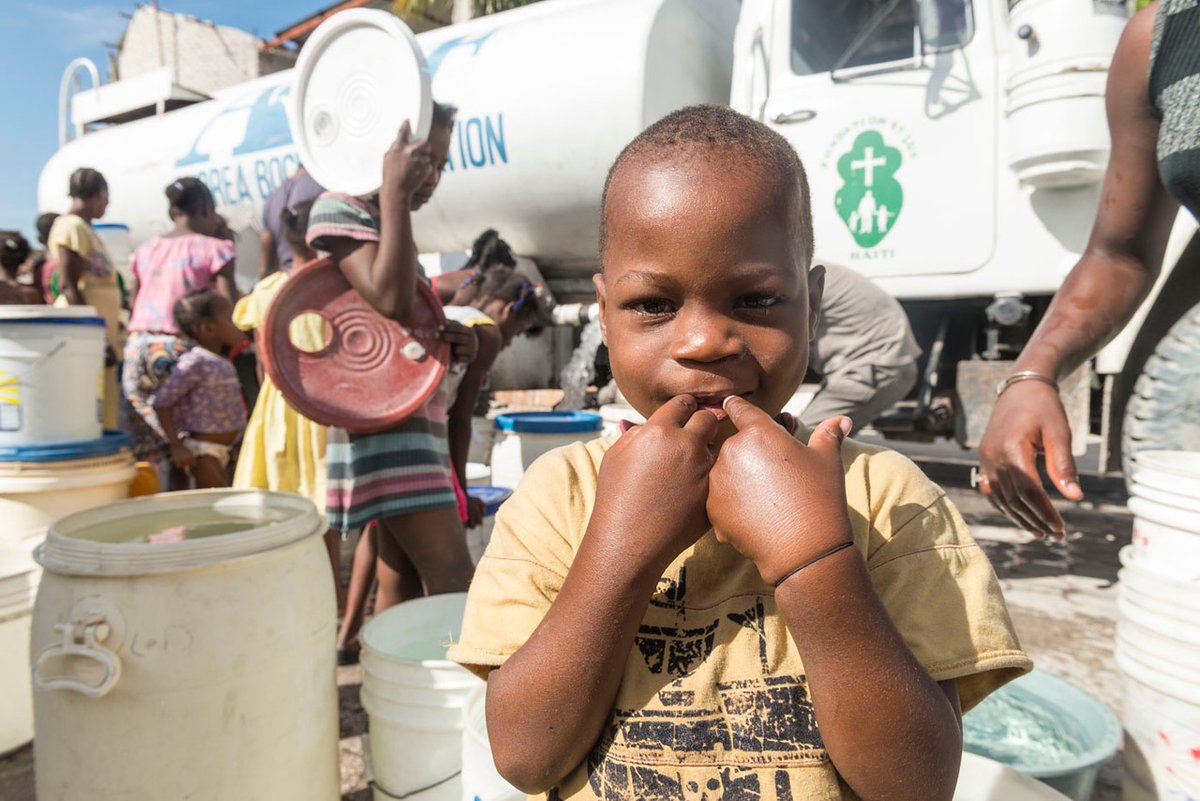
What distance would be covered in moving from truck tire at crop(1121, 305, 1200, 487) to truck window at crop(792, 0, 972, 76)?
6.93 ft

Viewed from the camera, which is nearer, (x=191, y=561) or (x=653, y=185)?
(x=653, y=185)

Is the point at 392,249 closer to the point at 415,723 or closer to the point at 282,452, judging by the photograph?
the point at 282,452

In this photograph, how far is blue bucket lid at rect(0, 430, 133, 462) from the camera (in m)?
2.08

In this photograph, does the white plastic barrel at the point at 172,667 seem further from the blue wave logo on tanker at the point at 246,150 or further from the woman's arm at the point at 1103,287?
the blue wave logo on tanker at the point at 246,150

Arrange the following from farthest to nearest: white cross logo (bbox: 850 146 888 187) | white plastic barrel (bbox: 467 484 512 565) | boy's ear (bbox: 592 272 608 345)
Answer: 1. white cross logo (bbox: 850 146 888 187)
2. white plastic barrel (bbox: 467 484 512 565)
3. boy's ear (bbox: 592 272 608 345)

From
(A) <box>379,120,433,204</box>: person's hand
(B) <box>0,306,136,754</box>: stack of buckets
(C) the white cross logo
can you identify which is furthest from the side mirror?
(B) <box>0,306,136,754</box>: stack of buckets

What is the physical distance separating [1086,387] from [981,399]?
1.36 ft

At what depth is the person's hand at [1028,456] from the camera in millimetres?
1171

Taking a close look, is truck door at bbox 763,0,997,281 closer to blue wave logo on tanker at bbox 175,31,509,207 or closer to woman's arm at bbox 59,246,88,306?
blue wave logo on tanker at bbox 175,31,509,207

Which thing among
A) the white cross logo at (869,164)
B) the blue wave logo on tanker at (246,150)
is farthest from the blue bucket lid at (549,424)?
the blue wave logo on tanker at (246,150)

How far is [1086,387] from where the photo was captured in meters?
3.24

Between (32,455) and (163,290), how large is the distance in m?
1.59

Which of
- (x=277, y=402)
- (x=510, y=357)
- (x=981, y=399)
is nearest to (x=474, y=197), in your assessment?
(x=510, y=357)

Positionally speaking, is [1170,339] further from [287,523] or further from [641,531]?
[287,523]
